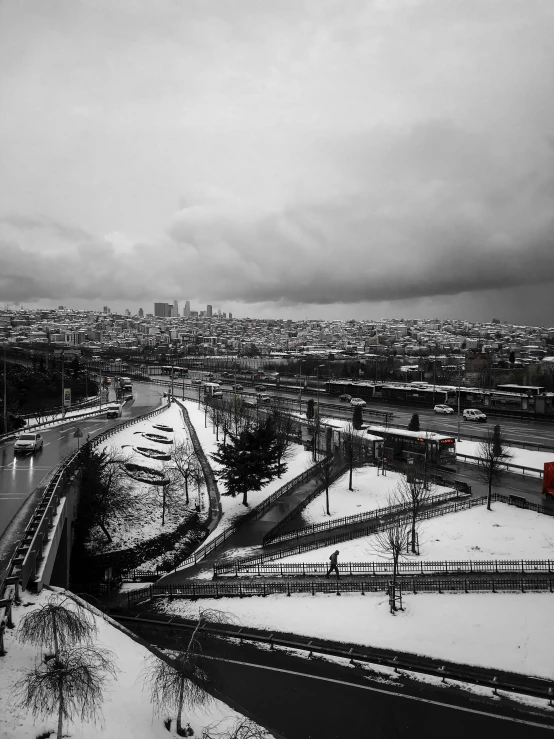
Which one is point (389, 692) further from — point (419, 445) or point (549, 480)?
point (419, 445)

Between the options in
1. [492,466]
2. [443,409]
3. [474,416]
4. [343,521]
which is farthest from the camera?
[443,409]

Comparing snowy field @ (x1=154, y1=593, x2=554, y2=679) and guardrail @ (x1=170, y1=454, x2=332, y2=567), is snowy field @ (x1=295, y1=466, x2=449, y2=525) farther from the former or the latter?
snowy field @ (x1=154, y1=593, x2=554, y2=679)

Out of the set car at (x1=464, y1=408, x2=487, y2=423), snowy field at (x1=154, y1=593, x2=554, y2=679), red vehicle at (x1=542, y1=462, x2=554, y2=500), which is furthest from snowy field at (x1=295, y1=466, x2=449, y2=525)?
car at (x1=464, y1=408, x2=487, y2=423)

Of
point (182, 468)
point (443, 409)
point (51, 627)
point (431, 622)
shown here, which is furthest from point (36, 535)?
point (443, 409)

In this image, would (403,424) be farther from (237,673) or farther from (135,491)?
(237,673)

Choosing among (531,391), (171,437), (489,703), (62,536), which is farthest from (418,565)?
(531,391)

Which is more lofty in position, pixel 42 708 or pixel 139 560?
pixel 42 708

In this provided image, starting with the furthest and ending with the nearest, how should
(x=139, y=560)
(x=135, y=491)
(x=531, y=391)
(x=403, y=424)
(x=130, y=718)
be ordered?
(x=531, y=391) < (x=403, y=424) < (x=135, y=491) < (x=139, y=560) < (x=130, y=718)

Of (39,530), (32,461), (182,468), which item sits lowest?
(182,468)
